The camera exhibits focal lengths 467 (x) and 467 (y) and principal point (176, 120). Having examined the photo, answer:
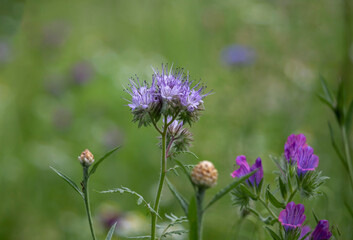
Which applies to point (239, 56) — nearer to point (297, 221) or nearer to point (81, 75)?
point (81, 75)

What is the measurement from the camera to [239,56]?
12.2ft

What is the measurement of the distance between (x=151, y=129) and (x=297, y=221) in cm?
294

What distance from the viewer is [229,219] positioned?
9.09ft

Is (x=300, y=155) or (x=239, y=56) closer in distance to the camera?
(x=300, y=155)

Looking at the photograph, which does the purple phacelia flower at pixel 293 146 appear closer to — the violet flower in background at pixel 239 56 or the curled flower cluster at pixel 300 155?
the curled flower cluster at pixel 300 155

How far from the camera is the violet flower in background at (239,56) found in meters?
3.65

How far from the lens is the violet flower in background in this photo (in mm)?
3650

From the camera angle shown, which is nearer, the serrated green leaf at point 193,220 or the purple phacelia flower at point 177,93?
the serrated green leaf at point 193,220

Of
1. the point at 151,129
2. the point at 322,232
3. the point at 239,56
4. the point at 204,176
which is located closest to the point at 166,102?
the point at 204,176

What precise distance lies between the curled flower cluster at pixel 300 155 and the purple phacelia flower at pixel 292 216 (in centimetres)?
10

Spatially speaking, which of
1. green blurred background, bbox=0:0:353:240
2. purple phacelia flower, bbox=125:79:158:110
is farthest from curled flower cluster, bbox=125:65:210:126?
green blurred background, bbox=0:0:353:240

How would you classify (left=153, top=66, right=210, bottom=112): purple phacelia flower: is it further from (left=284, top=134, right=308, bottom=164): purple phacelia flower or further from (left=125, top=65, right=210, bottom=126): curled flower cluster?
(left=284, top=134, right=308, bottom=164): purple phacelia flower

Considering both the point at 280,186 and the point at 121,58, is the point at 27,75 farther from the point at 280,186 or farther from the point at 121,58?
the point at 280,186

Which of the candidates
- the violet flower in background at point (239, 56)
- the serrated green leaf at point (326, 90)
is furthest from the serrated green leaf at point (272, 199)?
the violet flower in background at point (239, 56)
